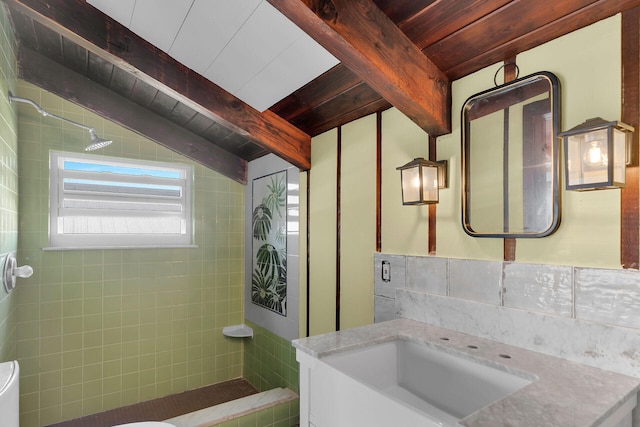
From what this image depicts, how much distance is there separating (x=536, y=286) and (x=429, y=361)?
51cm

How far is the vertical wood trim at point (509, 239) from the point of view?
1.48m

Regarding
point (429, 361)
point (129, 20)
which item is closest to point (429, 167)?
point (429, 361)

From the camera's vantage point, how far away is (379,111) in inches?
82.8

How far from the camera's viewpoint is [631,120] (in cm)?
117

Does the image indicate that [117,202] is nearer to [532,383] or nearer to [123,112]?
[123,112]

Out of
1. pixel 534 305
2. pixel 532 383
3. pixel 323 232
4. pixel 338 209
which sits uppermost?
pixel 338 209

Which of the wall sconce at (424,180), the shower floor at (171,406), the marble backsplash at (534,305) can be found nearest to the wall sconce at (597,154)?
the marble backsplash at (534,305)

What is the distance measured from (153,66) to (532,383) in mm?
2253

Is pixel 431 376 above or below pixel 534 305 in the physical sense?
below

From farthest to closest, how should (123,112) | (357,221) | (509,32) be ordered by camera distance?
(123,112) → (357,221) → (509,32)

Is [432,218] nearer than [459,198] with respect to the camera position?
No

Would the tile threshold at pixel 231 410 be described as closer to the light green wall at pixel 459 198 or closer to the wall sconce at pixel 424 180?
the light green wall at pixel 459 198

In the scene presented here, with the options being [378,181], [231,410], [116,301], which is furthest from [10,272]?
[378,181]

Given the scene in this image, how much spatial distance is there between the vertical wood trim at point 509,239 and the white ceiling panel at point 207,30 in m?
1.08
